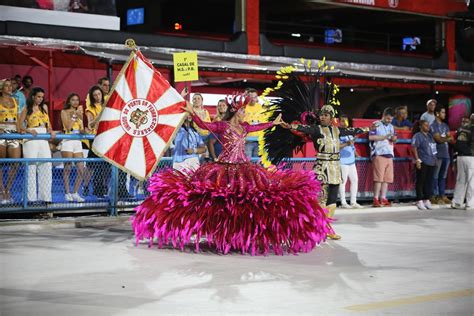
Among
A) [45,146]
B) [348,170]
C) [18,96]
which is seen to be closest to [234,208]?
[45,146]

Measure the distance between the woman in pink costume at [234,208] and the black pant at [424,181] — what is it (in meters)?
6.77

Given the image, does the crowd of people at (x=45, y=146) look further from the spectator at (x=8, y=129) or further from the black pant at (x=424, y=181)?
the black pant at (x=424, y=181)

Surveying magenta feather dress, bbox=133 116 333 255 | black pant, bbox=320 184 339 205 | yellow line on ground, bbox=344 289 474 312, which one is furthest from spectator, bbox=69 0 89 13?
yellow line on ground, bbox=344 289 474 312

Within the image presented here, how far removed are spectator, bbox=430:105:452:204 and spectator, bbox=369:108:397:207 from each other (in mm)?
1121

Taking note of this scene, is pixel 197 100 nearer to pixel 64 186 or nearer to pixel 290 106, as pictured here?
pixel 290 106

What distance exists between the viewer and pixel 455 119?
30062mm

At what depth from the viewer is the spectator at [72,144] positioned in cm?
1306

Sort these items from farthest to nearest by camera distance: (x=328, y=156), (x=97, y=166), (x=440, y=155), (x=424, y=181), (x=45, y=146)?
1. (x=440, y=155)
2. (x=424, y=181)
3. (x=97, y=166)
4. (x=45, y=146)
5. (x=328, y=156)

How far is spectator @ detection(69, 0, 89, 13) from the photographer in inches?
808

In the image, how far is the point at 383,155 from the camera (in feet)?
53.3

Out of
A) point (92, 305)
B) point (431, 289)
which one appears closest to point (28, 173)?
point (92, 305)

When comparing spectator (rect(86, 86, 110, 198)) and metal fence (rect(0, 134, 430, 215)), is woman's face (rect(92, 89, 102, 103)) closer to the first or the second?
spectator (rect(86, 86, 110, 198))

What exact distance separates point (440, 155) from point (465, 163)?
0.90 m

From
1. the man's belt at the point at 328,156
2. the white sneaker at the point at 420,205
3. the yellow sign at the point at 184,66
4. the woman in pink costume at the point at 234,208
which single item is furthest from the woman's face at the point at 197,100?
the white sneaker at the point at 420,205
